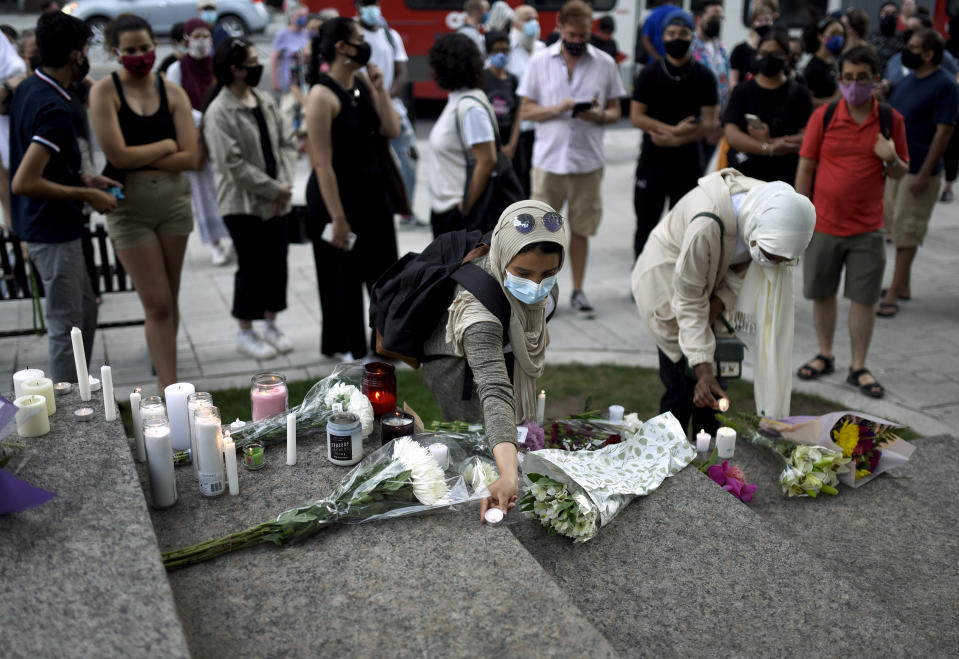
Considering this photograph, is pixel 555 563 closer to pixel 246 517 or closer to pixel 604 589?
pixel 604 589

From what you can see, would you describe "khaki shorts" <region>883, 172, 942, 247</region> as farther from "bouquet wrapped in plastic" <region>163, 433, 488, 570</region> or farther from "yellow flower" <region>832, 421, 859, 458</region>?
"bouquet wrapped in plastic" <region>163, 433, 488, 570</region>

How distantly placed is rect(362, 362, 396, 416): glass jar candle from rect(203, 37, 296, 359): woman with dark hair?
8.39 feet

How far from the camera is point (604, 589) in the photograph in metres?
2.52

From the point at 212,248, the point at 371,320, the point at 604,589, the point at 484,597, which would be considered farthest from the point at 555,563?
the point at 212,248

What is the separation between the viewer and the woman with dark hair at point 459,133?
205 inches

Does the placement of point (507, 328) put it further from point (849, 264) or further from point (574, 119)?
point (574, 119)

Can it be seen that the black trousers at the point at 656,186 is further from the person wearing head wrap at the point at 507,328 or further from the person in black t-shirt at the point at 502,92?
the person wearing head wrap at the point at 507,328

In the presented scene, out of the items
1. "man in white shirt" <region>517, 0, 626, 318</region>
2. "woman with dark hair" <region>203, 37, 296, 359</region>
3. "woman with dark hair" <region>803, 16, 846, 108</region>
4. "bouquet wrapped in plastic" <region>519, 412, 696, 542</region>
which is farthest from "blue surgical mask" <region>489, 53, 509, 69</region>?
"bouquet wrapped in plastic" <region>519, 412, 696, 542</region>

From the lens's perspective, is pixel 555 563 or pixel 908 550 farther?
pixel 908 550

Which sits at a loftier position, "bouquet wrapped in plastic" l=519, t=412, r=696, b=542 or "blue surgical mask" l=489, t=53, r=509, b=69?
"blue surgical mask" l=489, t=53, r=509, b=69

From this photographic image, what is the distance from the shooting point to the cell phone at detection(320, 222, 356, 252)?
524 cm

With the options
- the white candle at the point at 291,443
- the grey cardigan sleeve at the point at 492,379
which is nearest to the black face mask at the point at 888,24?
the grey cardigan sleeve at the point at 492,379

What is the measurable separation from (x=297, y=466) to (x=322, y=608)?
75 centimetres

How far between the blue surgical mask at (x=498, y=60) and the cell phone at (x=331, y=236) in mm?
2655
